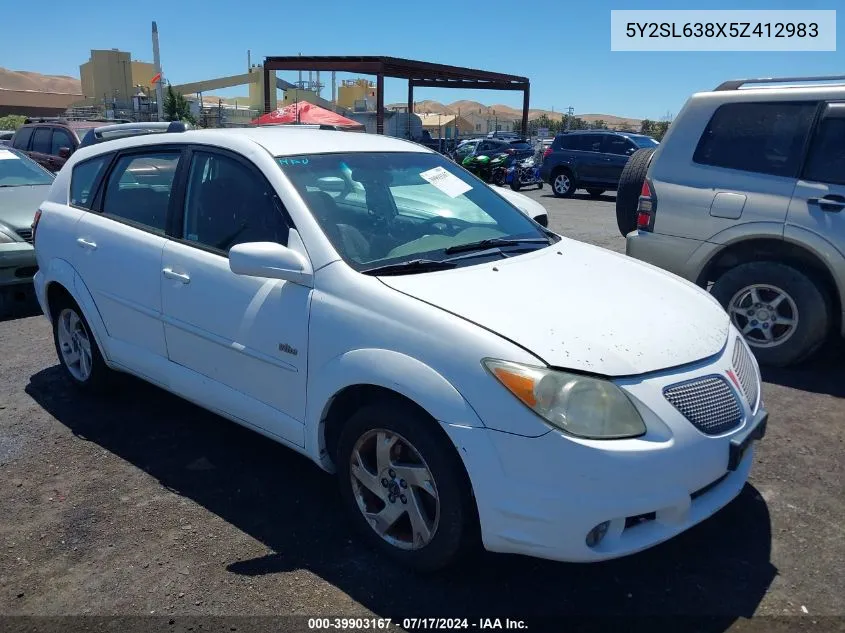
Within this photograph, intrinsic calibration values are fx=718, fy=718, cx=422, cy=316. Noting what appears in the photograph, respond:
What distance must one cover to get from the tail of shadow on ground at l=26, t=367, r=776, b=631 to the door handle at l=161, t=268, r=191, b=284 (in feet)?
3.31

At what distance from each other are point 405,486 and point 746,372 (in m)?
1.50

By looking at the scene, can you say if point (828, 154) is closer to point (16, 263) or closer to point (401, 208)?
point (401, 208)

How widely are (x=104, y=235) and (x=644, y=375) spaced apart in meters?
3.17

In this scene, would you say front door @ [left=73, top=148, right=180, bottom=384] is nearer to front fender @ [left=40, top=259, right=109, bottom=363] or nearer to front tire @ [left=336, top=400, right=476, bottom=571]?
front fender @ [left=40, top=259, right=109, bottom=363]

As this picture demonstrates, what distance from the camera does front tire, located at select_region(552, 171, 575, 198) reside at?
758 inches

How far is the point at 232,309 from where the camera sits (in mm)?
3332

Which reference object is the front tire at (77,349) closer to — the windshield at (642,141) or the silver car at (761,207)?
the silver car at (761,207)

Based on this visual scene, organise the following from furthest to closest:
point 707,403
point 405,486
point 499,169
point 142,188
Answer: point 499,169
point 142,188
point 405,486
point 707,403

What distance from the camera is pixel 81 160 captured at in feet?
15.5

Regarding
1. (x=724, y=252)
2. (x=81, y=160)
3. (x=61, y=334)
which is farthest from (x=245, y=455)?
(x=724, y=252)

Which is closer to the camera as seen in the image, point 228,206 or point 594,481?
point 594,481

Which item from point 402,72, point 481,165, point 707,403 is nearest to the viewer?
point 707,403

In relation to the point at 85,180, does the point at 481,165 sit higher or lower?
lower

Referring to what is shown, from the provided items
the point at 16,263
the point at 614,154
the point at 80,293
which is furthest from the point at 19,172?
the point at 614,154
